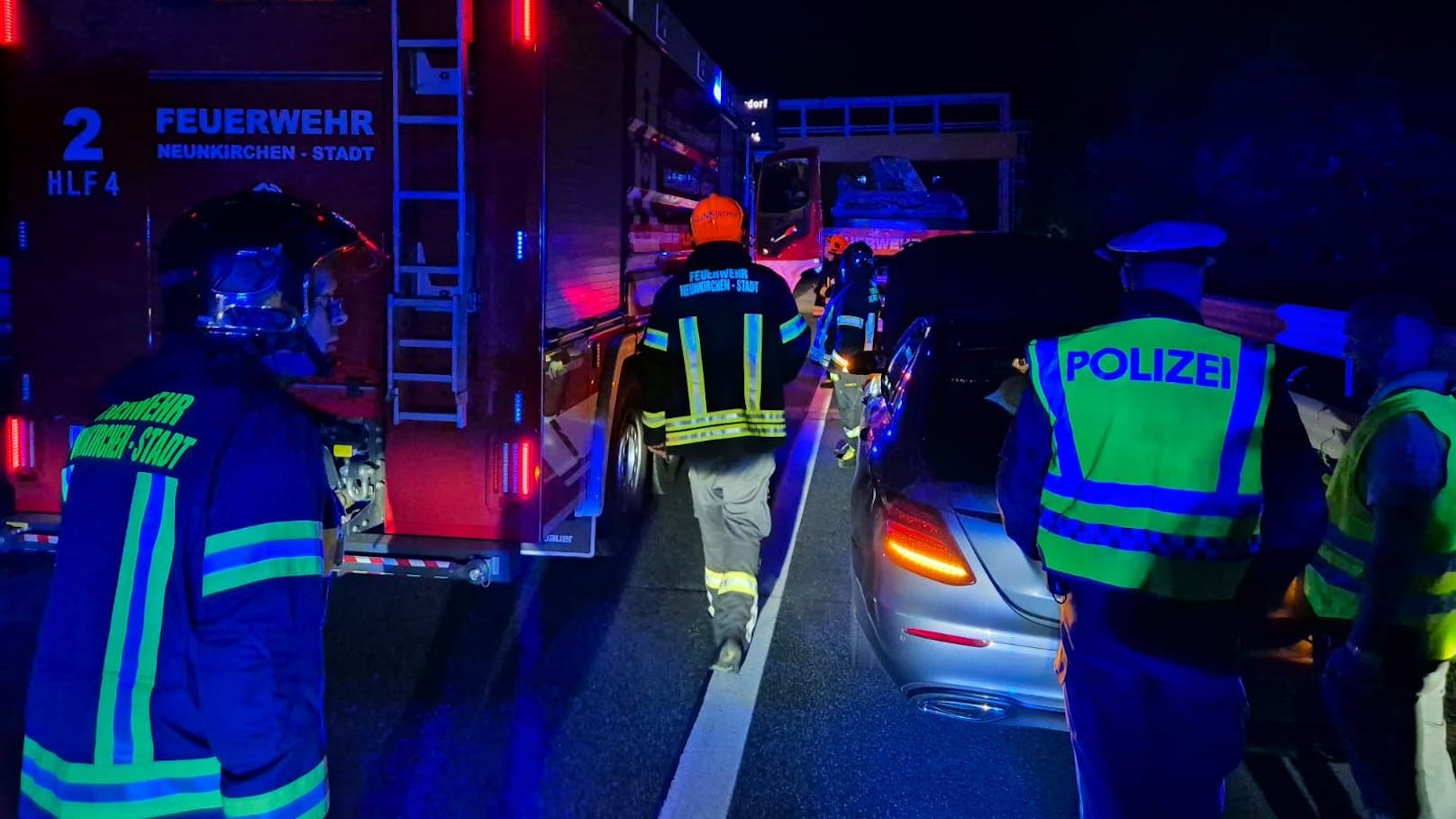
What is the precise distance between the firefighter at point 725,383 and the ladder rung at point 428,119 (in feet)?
3.73

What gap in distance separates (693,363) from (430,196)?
1341mm

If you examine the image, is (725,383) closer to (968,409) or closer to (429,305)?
(968,409)

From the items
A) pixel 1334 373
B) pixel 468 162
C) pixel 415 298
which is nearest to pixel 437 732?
pixel 415 298

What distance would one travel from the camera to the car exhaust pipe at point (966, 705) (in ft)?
12.0

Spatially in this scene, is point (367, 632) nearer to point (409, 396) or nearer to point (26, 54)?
point (409, 396)

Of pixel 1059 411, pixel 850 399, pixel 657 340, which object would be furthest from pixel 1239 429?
pixel 850 399

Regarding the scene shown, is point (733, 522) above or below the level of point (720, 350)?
below

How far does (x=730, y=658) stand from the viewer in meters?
4.75

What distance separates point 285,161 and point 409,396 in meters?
1.12

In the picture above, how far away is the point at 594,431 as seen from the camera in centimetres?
585

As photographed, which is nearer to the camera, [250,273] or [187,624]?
[187,624]

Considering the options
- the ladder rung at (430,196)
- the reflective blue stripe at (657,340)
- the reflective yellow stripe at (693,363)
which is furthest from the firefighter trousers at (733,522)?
the ladder rung at (430,196)

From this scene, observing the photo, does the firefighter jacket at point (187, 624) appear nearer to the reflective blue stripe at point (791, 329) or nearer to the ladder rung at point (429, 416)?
the ladder rung at point (429, 416)

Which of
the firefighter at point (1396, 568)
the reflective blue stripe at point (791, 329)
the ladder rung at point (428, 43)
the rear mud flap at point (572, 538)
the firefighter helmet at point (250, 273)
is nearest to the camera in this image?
the firefighter helmet at point (250, 273)
